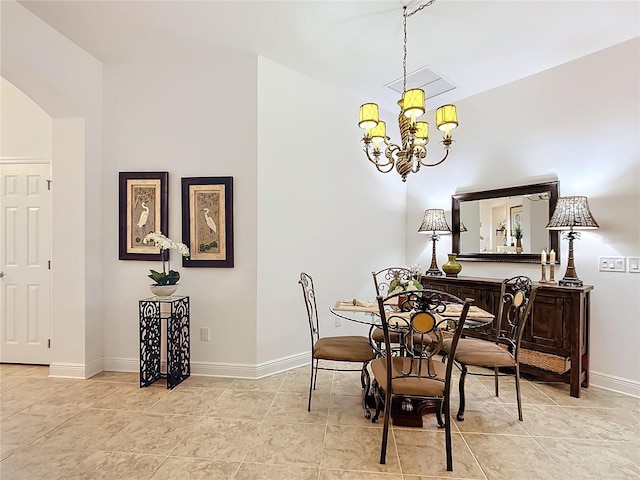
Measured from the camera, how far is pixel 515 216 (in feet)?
11.5

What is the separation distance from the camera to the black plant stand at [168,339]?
2.92 m

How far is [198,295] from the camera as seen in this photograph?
10.5 feet

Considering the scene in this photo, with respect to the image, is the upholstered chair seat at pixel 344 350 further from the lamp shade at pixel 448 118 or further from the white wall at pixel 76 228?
the white wall at pixel 76 228

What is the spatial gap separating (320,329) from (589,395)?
2.46 metres

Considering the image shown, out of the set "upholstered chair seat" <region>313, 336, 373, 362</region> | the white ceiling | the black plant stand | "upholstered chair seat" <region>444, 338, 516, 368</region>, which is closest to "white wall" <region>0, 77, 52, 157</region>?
the white ceiling

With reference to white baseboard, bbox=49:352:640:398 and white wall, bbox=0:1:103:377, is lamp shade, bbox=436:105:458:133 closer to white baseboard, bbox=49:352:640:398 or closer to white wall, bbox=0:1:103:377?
white baseboard, bbox=49:352:640:398

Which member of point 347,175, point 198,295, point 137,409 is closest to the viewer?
point 137,409

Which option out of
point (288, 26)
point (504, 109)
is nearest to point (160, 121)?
point (288, 26)

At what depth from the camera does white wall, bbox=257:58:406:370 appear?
3.23 metres

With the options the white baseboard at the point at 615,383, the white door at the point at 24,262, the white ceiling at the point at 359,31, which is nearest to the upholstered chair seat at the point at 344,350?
the white baseboard at the point at 615,383

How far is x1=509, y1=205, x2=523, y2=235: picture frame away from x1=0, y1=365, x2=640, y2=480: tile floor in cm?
156

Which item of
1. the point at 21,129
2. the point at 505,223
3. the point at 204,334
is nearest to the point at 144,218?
the point at 204,334

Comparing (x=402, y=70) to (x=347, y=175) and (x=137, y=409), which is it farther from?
(x=137, y=409)

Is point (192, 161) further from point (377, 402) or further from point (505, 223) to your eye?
point (505, 223)
